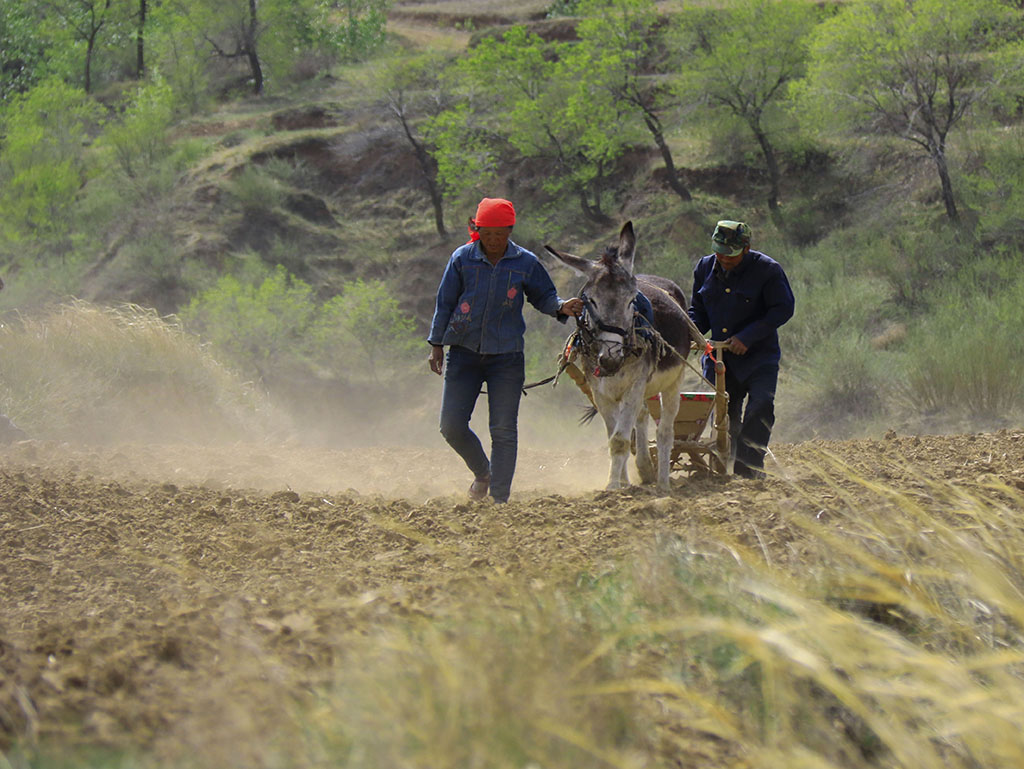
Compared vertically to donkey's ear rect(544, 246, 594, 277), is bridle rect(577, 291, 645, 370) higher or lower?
lower

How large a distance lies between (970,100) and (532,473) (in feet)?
59.5

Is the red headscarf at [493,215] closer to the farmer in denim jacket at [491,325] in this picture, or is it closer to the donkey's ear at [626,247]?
the farmer in denim jacket at [491,325]

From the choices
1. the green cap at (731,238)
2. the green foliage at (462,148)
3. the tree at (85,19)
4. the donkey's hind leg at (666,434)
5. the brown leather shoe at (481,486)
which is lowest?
the brown leather shoe at (481,486)

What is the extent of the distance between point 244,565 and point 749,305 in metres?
4.70

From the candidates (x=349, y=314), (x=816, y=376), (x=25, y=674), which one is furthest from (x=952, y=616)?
(x=349, y=314)

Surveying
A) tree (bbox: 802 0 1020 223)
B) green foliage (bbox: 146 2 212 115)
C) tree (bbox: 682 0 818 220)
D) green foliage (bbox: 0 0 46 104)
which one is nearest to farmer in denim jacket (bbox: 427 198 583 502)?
tree (bbox: 802 0 1020 223)

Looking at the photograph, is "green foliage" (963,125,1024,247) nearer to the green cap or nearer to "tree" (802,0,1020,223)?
"tree" (802,0,1020,223)

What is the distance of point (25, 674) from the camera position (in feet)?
12.1

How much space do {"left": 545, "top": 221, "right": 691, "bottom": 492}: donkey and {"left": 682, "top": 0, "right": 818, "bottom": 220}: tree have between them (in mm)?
23286

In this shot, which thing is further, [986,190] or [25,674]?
[986,190]

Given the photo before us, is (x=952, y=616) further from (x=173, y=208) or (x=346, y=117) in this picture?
(x=346, y=117)

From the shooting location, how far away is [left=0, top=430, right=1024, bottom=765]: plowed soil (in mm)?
3420

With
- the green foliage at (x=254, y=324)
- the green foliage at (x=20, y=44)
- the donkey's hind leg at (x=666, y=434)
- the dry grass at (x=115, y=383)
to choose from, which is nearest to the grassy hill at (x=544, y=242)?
the green foliage at (x=254, y=324)

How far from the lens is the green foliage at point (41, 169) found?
125 ft
